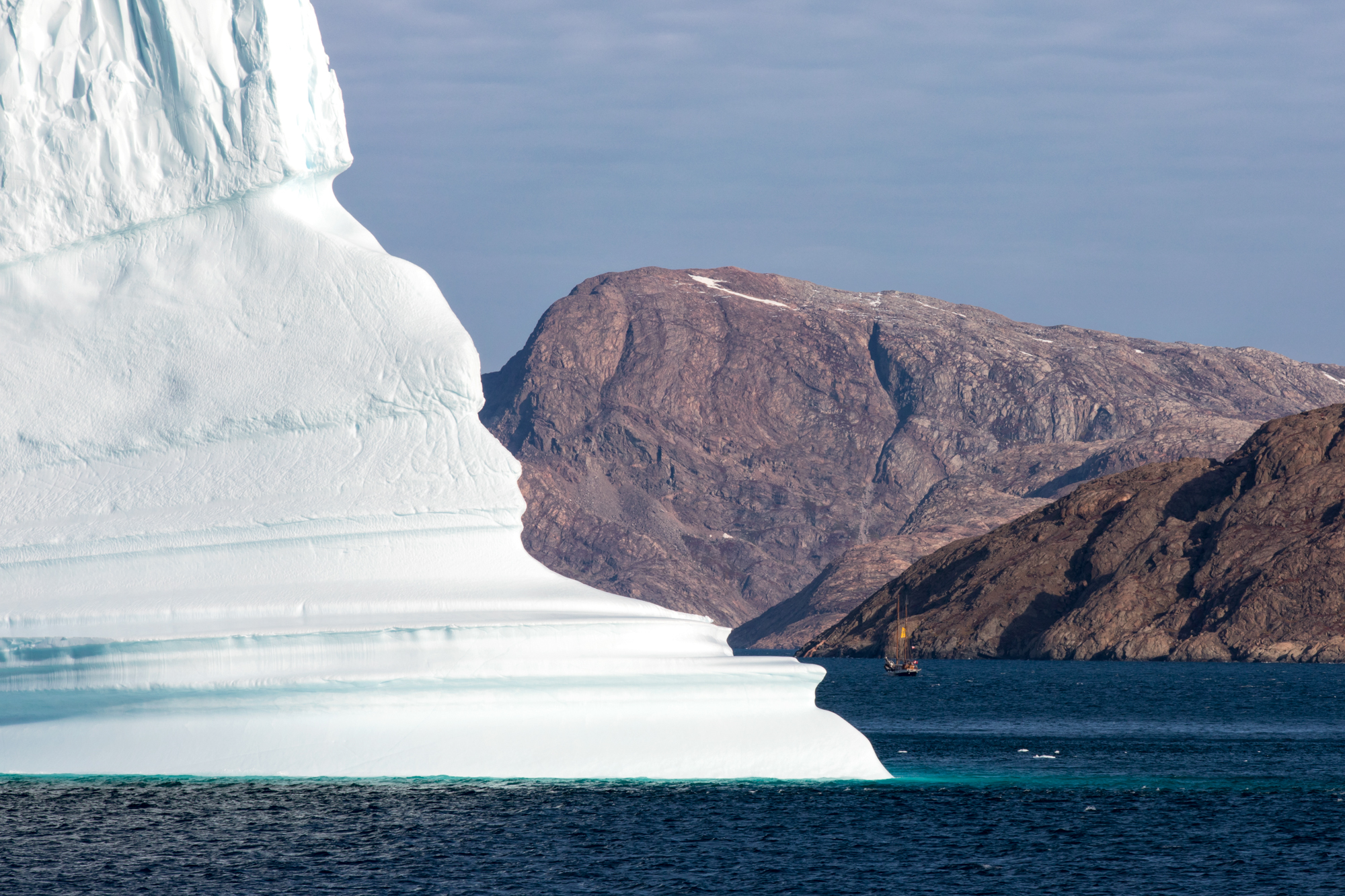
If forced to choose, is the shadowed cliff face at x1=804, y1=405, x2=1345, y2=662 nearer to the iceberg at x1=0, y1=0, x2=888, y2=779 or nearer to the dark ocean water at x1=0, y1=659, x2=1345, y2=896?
the dark ocean water at x1=0, y1=659, x2=1345, y2=896

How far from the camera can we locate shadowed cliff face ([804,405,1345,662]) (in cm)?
16188

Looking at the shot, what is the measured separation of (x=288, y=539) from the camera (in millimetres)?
36156

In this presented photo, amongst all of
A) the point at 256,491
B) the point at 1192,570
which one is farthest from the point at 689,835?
the point at 1192,570

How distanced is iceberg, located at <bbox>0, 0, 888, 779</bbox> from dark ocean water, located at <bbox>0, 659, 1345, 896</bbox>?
152 cm

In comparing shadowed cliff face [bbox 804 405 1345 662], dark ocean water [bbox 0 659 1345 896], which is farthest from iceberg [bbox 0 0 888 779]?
shadowed cliff face [bbox 804 405 1345 662]

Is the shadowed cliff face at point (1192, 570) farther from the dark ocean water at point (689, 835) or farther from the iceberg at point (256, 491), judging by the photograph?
the iceberg at point (256, 491)

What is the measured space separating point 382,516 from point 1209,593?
14696 cm

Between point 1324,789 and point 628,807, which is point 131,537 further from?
point 1324,789

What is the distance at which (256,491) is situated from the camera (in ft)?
121

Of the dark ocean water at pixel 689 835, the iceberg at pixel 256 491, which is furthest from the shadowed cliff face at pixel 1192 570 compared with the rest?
the iceberg at pixel 256 491

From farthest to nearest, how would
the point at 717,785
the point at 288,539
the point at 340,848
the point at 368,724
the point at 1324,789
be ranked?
the point at 1324,789 → the point at 717,785 → the point at 288,539 → the point at 368,724 → the point at 340,848

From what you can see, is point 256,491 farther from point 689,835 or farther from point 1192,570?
point 1192,570

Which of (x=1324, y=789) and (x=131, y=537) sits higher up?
(x=131, y=537)

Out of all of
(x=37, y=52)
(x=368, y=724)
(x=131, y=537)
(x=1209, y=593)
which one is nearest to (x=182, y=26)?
(x=37, y=52)
